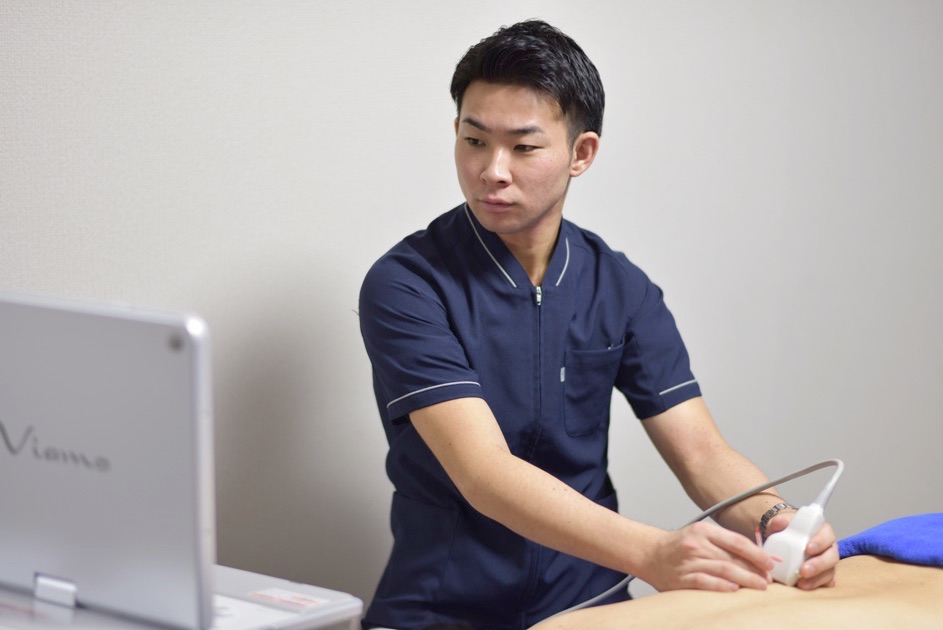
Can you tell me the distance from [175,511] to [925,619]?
76cm

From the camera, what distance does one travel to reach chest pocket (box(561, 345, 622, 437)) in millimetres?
1564

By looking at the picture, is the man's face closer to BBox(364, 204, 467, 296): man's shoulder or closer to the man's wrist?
BBox(364, 204, 467, 296): man's shoulder

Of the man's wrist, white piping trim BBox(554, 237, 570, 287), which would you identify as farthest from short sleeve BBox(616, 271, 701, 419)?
the man's wrist

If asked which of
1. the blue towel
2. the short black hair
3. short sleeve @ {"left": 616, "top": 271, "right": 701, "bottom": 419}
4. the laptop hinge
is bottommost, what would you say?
the blue towel

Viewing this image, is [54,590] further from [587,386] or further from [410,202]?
[410,202]

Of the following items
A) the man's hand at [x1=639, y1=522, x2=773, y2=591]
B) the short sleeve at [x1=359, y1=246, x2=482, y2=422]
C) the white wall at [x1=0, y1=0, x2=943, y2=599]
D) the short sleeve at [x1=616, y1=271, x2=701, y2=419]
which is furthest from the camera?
the short sleeve at [x1=616, y1=271, x2=701, y2=419]

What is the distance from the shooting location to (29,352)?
85 centimetres

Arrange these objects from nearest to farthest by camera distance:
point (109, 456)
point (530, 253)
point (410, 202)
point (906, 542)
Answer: point (109, 456)
point (906, 542)
point (530, 253)
point (410, 202)

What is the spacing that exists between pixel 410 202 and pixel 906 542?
97cm

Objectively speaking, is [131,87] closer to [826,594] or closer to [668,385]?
[668,385]

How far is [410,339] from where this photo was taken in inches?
56.1

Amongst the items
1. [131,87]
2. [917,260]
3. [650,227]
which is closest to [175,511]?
[131,87]

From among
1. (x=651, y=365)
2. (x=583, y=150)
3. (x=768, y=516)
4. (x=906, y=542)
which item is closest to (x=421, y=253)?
(x=583, y=150)

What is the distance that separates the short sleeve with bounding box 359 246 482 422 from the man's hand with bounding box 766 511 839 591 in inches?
18.1
